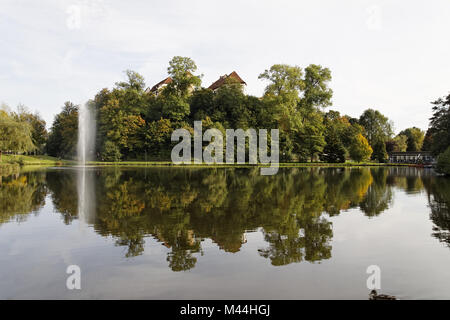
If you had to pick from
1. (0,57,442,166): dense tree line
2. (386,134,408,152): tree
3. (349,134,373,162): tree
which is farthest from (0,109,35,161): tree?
(386,134,408,152): tree

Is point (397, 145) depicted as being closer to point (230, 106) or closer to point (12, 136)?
point (230, 106)

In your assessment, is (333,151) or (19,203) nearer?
(19,203)

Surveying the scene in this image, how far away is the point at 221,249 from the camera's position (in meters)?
7.51

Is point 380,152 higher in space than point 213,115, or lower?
lower

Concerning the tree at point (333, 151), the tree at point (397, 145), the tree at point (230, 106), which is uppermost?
the tree at point (230, 106)

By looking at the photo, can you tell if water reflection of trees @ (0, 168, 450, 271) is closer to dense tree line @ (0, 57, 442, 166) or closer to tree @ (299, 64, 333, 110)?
dense tree line @ (0, 57, 442, 166)

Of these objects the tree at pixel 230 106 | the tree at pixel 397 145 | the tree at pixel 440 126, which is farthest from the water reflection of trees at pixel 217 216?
the tree at pixel 397 145

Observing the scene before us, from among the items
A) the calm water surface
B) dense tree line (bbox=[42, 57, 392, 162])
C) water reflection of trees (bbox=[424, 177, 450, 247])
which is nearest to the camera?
the calm water surface

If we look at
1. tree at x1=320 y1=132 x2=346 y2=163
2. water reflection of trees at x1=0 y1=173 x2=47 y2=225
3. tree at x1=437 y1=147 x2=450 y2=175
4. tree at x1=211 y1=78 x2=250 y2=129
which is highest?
tree at x1=211 y1=78 x2=250 y2=129

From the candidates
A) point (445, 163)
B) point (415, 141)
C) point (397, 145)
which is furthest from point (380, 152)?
point (445, 163)

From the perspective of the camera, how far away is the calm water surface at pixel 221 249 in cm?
544

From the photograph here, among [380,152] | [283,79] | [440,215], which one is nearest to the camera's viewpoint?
[440,215]

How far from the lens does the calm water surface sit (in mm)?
5438

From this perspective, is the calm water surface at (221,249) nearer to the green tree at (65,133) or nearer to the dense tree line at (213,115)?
the dense tree line at (213,115)
